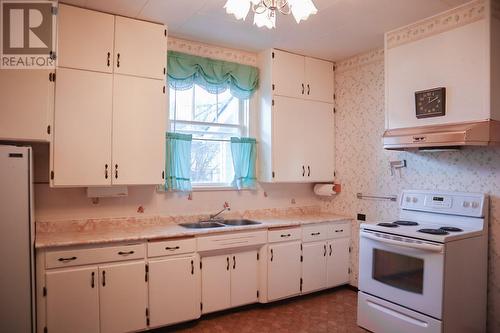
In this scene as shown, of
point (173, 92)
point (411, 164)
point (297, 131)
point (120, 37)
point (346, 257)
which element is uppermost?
point (120, 37)

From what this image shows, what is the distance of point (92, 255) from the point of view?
8.54 ft

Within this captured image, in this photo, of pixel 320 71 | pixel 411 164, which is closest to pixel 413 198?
pixel 411 164

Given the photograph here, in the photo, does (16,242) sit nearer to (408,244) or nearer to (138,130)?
(138,130)

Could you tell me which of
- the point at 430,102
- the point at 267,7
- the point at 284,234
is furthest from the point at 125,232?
the point at 430,102

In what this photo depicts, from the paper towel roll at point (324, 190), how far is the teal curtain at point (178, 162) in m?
1.64

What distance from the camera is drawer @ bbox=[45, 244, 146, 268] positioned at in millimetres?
2492

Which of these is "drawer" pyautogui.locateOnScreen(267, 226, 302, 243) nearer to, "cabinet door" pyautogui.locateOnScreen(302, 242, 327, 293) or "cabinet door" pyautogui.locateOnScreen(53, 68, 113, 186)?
"cabinet door" pyautogui.locateOnScreen(302, 242, 327, 293)

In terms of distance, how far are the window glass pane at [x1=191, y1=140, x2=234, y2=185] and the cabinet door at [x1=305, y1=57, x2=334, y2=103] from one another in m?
1.17

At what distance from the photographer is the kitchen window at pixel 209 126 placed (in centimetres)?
359

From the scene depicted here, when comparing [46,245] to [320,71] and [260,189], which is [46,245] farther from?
[320,71]

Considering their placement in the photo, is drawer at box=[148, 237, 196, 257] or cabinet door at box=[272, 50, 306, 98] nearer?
drawer at box=[148, 237, 196, 257]

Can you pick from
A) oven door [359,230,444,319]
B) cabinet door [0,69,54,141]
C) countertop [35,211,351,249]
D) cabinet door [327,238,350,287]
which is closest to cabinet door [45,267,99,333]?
countertop [35,211,351,249]

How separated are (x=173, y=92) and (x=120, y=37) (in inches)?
29.9

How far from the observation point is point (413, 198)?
3.27 metres
